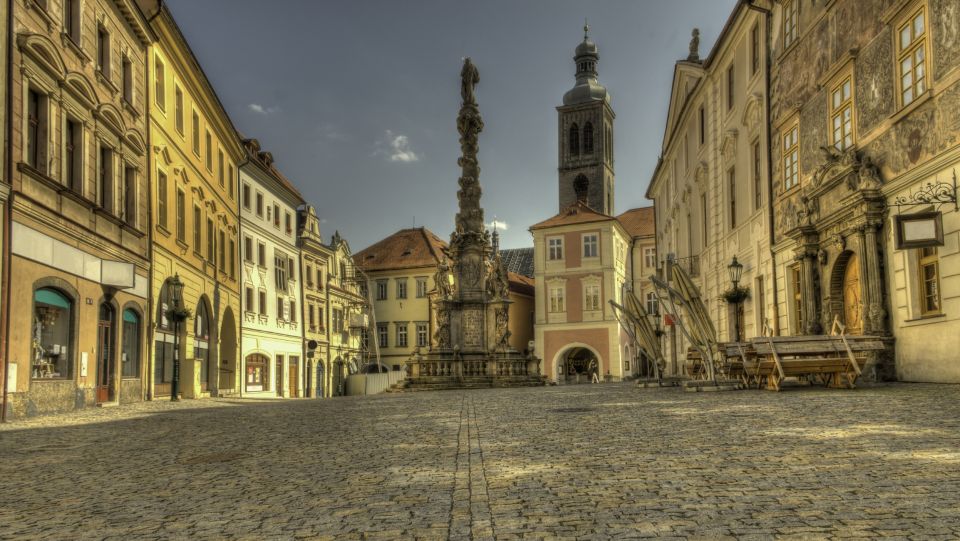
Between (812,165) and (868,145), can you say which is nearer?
(868,145)

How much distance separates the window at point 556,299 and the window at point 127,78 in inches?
1577

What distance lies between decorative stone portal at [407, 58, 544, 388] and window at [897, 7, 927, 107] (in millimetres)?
15135

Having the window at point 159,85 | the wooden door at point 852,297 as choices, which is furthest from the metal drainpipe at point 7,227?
the wooden door at point 852,297

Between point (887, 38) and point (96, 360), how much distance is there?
59.8 ft

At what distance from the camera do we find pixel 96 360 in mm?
20391

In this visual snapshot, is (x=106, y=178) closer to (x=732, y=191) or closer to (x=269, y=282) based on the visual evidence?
(x=732, y=191)

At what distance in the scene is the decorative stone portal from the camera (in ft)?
93.4

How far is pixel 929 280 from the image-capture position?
16.0 m

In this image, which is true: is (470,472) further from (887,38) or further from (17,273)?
(887,38)

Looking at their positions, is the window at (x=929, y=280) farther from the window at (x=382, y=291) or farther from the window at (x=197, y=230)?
the window at (x=382, y=291)

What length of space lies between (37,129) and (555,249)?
46305 mm

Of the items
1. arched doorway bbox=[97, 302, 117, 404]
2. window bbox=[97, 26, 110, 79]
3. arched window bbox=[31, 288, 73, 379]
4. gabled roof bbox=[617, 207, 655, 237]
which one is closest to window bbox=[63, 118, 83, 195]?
window bbox=[97, 26, 110, 79]

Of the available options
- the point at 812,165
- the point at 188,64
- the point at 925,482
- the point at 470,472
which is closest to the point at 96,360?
the point at 188,64

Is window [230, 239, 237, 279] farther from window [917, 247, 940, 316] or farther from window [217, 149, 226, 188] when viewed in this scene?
window [917, 247, 940, 316]
